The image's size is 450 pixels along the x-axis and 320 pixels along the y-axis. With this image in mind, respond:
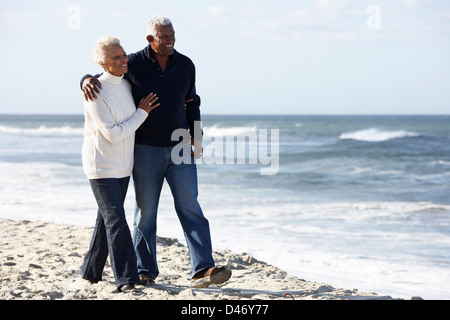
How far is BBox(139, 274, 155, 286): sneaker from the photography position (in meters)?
3.72

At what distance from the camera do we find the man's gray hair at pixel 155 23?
11.5 ft

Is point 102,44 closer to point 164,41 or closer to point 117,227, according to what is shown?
point 164,41

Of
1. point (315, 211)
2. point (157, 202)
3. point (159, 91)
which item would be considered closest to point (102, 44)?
point (159, 91)

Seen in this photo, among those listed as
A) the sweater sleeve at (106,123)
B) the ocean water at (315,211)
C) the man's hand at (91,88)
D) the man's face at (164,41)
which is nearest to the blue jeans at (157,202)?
the sweater sleeve at (106,123)

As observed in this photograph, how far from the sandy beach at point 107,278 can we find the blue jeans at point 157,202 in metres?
0.21

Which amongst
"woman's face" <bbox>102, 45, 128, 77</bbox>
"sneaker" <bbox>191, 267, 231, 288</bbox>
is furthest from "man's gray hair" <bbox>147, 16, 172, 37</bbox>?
"sneaker" <bbox>191, 267, 231, 288</bbox>

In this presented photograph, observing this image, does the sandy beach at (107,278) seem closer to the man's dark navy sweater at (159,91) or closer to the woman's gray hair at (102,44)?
the man's dark navy sweater at (159,91)

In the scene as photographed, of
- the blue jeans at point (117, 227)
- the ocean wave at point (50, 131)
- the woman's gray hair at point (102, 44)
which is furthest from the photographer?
the ocean wave at point (50, 131)

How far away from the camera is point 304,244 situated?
6.73 metres
